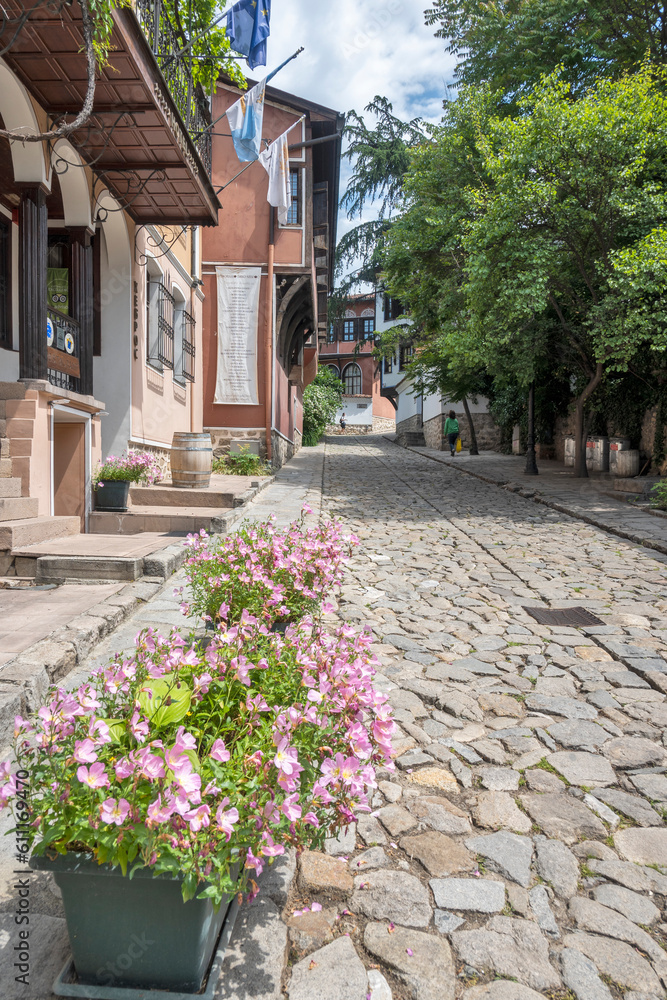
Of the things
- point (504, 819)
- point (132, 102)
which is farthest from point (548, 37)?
point (504, 819)

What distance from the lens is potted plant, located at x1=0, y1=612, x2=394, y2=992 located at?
137 cm

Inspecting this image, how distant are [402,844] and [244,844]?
104 cm

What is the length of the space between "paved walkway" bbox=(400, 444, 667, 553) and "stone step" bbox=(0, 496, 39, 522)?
651 centimetres

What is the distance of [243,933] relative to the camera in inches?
71.4

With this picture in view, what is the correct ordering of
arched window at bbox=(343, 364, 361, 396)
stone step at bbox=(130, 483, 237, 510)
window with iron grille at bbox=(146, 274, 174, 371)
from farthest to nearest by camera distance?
arched window at bbox=(343, 364, 361, 396) → window with iron grille at bbox=(146, 274, 174, 371) → stone step at bbox=(130, 483, 237, 510)

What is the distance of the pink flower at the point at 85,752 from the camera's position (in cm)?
138

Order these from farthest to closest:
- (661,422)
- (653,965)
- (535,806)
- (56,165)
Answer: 1. (661,422)
2. (56,165)
3. (535,806)
4. (653,965)

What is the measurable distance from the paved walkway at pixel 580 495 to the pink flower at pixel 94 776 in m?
7.25

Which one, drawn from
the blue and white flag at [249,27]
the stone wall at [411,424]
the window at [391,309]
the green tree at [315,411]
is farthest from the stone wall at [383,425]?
the blue and white flag at [249,27]

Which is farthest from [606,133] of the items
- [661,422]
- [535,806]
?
[535,806]

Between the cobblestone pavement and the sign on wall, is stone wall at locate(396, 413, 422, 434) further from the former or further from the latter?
the cobblestone pavement

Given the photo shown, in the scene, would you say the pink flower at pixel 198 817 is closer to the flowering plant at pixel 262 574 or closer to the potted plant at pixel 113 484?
the flowering plant at pixel 262 574

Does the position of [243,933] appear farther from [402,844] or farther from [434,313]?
[434,313]

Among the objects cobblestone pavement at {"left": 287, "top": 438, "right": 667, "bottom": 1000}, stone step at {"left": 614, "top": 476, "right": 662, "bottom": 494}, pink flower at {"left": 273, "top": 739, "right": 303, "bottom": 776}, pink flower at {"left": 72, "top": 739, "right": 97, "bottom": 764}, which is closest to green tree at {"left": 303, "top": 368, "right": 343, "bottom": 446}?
stone step at {"left": 614, "top": 476, "right": 662, "bottom": 494}
